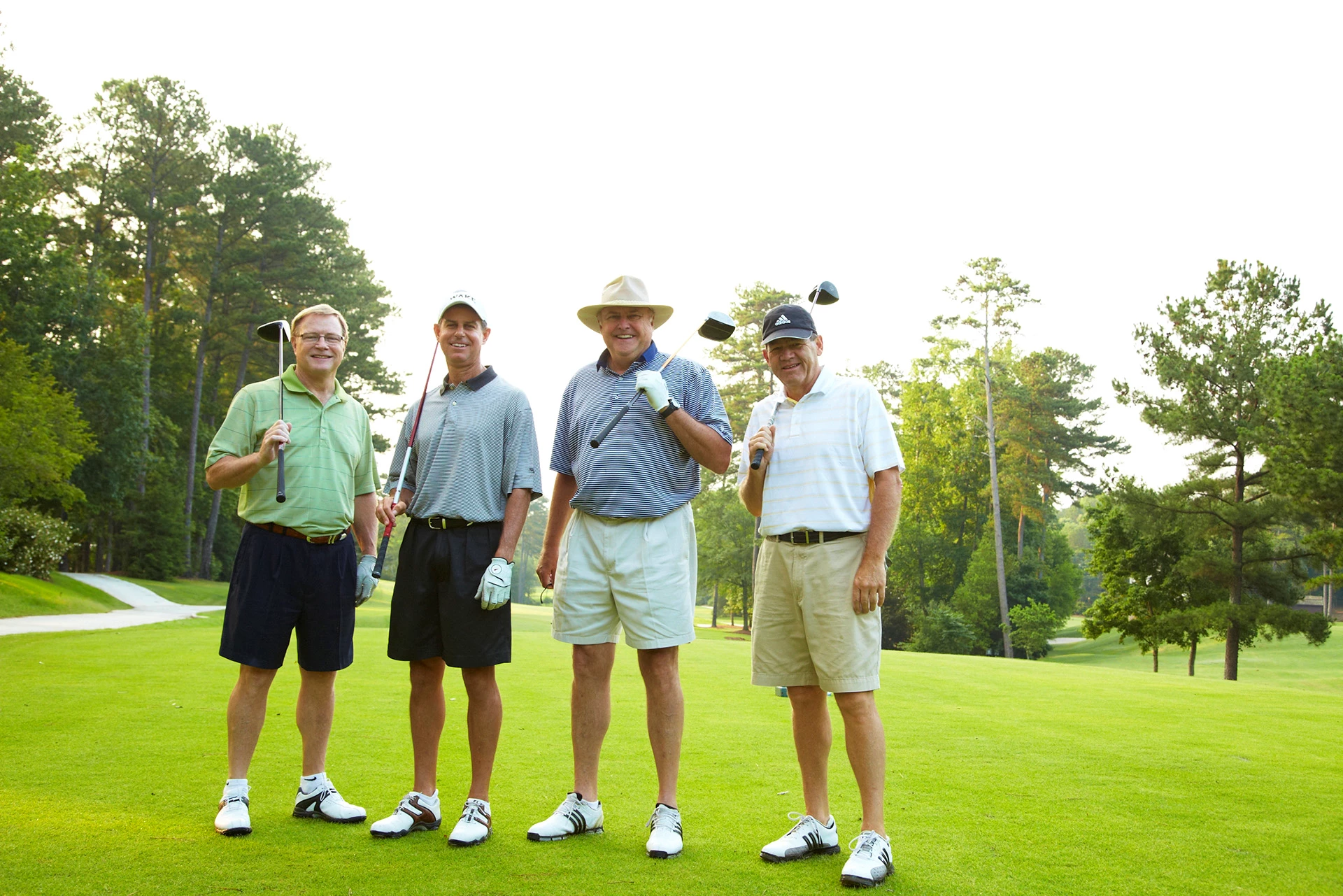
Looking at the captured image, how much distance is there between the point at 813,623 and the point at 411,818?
1721 millimetres

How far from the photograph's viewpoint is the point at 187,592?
29.6 m

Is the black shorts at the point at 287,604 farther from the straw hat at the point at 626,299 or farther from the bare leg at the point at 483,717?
the straw hat at the point at 626,299

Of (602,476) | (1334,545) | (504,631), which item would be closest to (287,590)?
(504,631)

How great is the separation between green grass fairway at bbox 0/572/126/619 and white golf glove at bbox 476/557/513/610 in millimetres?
16854

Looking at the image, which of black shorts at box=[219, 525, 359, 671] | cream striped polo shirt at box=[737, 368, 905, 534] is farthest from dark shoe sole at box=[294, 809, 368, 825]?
cream striped polo shirt at box=[737, 368, 905, 534]

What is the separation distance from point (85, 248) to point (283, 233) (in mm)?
7420

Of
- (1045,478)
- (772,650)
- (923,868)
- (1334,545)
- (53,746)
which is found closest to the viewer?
(923,868)

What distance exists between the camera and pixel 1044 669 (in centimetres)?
1283

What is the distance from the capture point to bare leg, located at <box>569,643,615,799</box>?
3.81 metres

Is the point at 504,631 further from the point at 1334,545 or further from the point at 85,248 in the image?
the point at 85,248

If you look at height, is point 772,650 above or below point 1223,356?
below

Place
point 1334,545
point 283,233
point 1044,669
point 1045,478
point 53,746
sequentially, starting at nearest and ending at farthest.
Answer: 1. point 53,746
2. point 1044,669
3. point 1334,545
4. point 283,233
5. point 1045,478

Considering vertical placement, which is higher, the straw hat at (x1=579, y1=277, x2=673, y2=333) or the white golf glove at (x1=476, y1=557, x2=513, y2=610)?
the straw hat at (x1=579, y1=277, x2=673, y2=333)

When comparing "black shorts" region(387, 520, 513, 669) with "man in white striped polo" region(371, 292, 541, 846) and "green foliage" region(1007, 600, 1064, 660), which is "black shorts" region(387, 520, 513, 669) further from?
"green foliage" region(1007, 600, 1064, 660)
